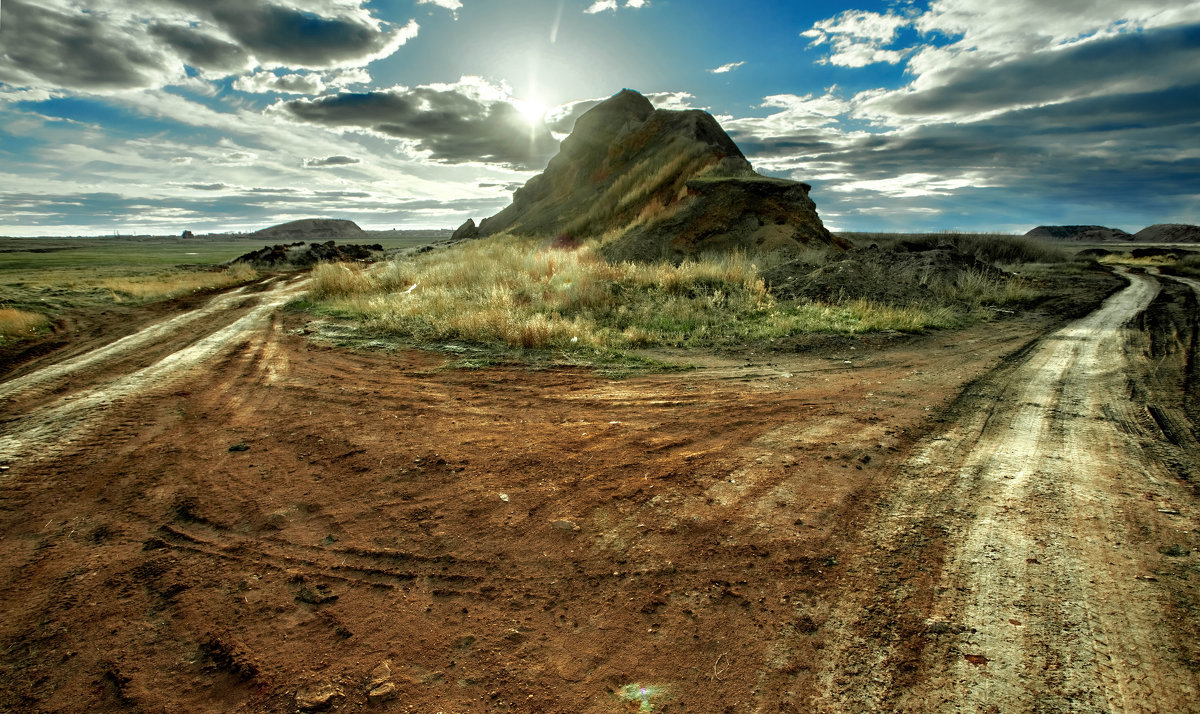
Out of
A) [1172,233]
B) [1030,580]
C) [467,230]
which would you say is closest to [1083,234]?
[1172,233]

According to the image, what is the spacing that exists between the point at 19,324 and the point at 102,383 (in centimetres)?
612

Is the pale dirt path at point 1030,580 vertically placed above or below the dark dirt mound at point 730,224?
below

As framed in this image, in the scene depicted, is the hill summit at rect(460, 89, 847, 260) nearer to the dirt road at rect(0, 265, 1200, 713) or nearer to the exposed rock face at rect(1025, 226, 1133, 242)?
the dirt road at rect(0, 265, 1200, 713)

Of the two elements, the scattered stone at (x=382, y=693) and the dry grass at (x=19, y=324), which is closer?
the scattered stone at (x=382, y=693)

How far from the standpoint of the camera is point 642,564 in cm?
265

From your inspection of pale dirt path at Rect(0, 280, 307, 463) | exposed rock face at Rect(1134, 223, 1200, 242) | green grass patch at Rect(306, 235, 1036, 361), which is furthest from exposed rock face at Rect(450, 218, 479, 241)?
exposed rock face at Rect(1134, 223, 1200, 242)

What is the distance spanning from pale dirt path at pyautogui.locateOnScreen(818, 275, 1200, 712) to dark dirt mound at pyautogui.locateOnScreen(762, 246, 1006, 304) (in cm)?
727

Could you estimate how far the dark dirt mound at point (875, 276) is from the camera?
11562 millimetres

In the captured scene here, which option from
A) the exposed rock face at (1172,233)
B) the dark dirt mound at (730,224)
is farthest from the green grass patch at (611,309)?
the exposed rock face at (1172,233)

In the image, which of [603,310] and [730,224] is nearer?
[603,310]

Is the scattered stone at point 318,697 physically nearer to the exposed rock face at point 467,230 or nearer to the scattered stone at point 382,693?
the scattered stone at point 382,693

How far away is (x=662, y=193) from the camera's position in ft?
75.4

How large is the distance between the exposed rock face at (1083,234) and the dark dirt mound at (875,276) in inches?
4653

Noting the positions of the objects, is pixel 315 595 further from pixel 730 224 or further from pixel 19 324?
pixel 730 224
